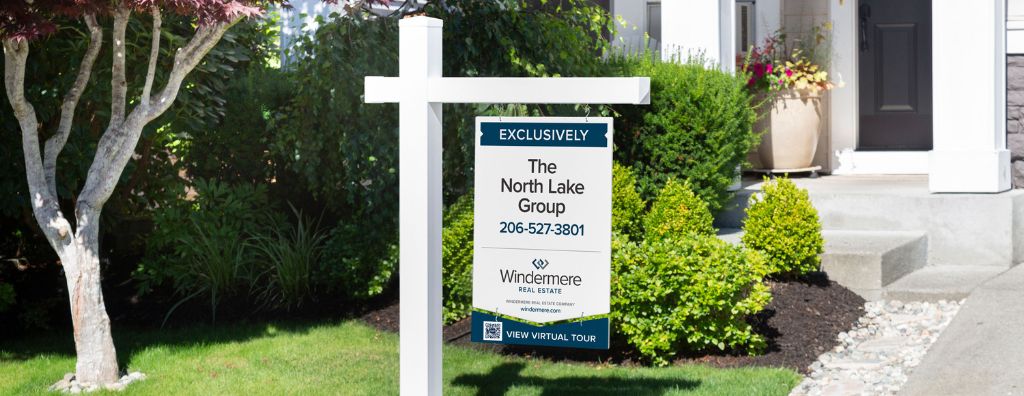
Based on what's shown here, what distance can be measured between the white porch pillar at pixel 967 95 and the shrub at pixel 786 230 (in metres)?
1.46

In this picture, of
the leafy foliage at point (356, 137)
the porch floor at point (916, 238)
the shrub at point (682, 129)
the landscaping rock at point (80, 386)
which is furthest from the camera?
the shrub at point (682, 129)

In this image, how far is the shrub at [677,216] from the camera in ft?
23.2

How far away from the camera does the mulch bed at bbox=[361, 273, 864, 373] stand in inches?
229

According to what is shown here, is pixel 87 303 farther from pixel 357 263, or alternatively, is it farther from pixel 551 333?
pixel 551 333

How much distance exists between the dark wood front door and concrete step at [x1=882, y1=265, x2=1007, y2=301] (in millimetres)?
2512

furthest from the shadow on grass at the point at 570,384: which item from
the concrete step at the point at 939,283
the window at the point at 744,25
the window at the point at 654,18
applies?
the window at the point at 654,18

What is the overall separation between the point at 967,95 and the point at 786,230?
1.86 metres

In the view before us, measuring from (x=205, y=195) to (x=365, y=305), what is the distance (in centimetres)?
122

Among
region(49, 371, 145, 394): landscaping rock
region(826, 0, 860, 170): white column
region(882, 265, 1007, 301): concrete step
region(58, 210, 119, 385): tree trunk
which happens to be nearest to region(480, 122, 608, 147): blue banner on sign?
region(58, 210, 119, 385): tree trunk

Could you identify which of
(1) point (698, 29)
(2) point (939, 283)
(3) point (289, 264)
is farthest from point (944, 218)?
(3) point (289, 264)

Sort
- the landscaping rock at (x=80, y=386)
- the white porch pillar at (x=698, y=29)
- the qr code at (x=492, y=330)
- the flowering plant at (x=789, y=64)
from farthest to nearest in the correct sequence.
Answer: the flowering plant at (x=789, y=64) → the white porch pillar at (x=698, y=29) → the landscaping rock at (x=80, y=386) → the qr code at (x=492, y=330)

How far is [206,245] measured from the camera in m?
6.98

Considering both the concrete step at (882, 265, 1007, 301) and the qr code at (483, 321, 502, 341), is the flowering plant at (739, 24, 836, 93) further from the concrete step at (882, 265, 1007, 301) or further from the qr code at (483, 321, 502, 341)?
the qr code at (483, 321, 502, 341)

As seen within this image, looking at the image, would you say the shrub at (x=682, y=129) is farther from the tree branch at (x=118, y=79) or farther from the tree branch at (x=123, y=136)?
the tree branch at (x=118, y=79)
